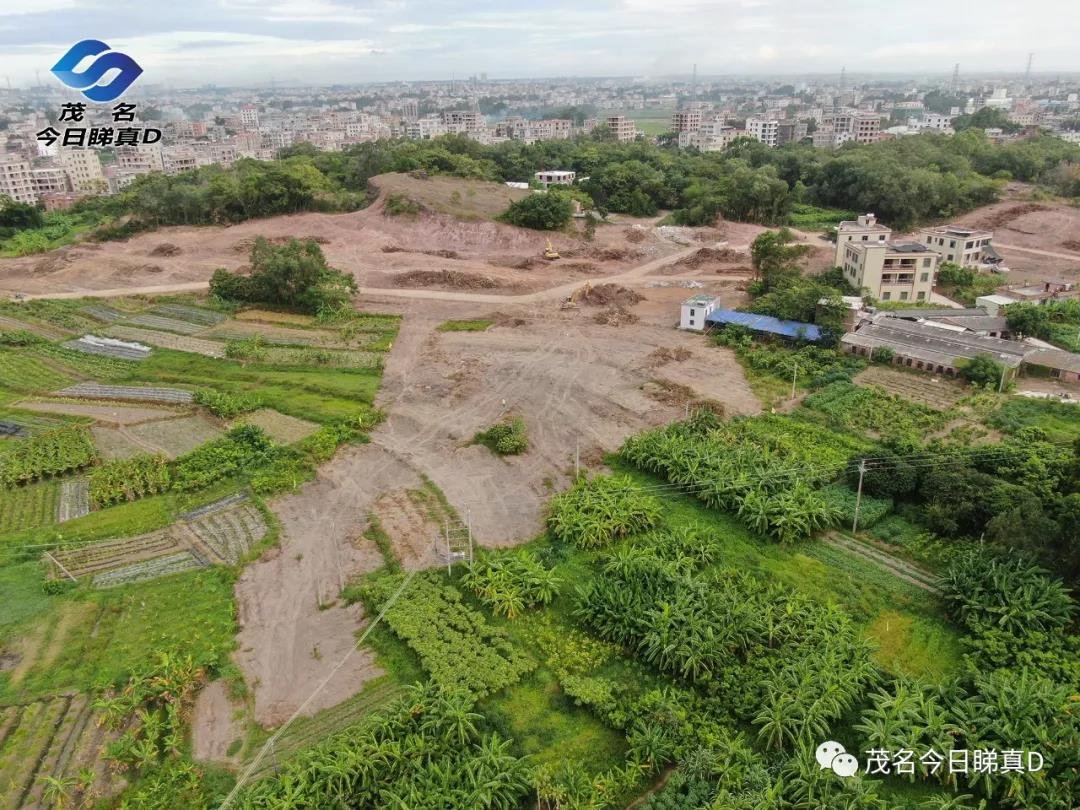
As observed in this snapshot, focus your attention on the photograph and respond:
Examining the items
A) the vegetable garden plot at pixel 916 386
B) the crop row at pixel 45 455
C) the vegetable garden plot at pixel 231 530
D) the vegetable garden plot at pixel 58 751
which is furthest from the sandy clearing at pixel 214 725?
the vegetable garden plot at pixel 916 386

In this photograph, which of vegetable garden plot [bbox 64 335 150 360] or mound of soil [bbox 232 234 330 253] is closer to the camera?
vegetable garden plot [bbox 64 335 150 360]

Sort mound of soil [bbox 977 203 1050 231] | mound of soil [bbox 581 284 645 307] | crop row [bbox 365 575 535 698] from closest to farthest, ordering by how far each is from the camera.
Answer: crop row [bbox 365 575 535 698], mound of soil [bbox 581 284 645 307], mound of soil [bbox 977 203 1050 231]

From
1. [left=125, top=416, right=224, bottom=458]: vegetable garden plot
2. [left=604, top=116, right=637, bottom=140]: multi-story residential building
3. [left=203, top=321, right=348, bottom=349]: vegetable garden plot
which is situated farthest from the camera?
[left=604, top=116, right=637, bottom=140]: multi-story residential building

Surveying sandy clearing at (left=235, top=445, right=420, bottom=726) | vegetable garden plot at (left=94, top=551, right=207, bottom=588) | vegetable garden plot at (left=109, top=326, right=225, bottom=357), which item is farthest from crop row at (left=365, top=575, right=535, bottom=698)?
vegetable garden plot at (left=109, top=326, right=225, bottom=357)

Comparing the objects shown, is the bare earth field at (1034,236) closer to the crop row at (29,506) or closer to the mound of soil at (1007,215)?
the mound of soil at (1007,215)

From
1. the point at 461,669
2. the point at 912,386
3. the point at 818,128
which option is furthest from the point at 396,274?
A: the point at 818,128

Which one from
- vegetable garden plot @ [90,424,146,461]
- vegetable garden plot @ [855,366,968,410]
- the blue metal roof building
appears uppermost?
the blue metal roof building

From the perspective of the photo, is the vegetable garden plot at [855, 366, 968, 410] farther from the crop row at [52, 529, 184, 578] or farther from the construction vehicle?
the crop row at [52, 529, 184, 578]

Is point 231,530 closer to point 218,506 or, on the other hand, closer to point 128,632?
point 218,506
